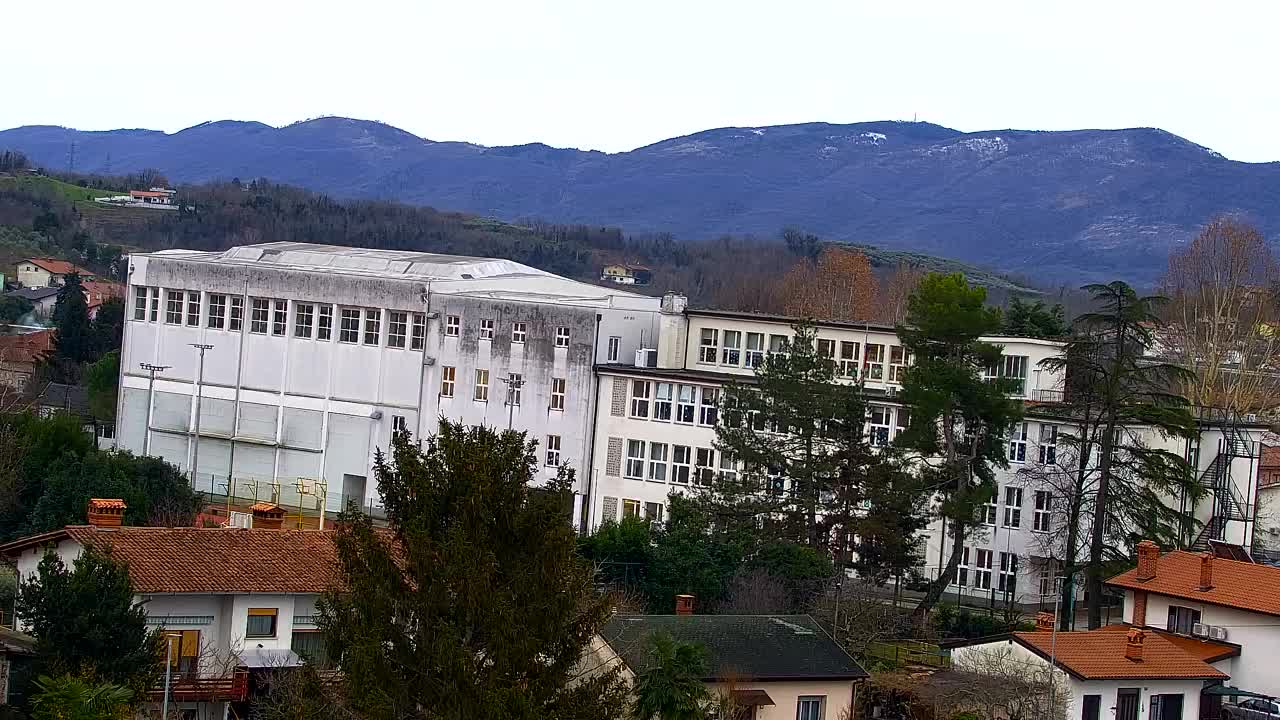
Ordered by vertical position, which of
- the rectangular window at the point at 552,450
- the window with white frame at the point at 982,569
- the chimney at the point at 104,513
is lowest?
the window with white frame at the point at 982,569

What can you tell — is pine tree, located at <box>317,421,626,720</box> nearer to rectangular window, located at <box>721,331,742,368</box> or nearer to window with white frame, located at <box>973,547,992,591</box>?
window with white frame, located at <box>973,547,992,591</box>

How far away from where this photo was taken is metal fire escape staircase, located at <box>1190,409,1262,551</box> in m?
49.4

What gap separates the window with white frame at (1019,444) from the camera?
165ft

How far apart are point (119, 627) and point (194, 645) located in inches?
127

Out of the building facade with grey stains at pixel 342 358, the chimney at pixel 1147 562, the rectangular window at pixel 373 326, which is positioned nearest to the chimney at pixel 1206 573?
the chimney at pixel 1147 562

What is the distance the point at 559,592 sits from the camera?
2178cm

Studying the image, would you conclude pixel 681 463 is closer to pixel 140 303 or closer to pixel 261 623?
pixel 140 303

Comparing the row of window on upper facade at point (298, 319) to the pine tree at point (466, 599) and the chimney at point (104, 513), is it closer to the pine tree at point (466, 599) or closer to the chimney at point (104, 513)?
the chimney at point (104, 513)

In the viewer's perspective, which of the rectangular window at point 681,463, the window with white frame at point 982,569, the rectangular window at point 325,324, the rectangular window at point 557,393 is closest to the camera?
the window with white frame at point 982,569

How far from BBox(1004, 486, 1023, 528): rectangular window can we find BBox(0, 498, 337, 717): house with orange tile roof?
2438cm

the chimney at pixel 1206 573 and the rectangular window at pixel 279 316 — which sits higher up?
the rectangular window at pixel 279 316

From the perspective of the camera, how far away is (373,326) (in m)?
61.1

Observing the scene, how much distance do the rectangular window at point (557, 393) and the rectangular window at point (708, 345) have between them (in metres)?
4.50

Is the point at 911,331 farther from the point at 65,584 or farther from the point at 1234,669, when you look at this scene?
the point at 65,584
